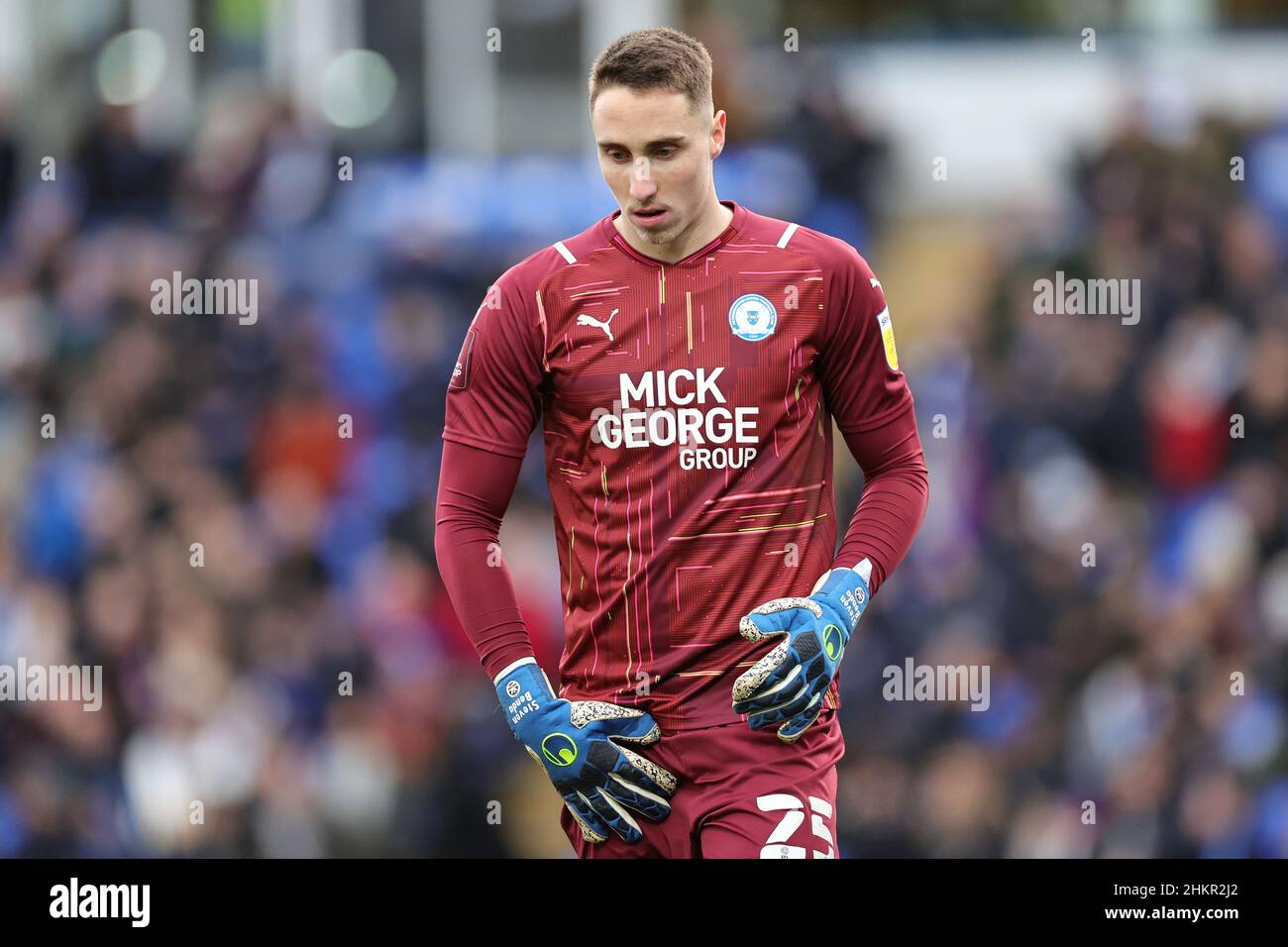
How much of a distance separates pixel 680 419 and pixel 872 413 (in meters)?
0.45

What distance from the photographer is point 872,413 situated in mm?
4141

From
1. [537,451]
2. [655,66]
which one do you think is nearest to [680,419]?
[655,66]

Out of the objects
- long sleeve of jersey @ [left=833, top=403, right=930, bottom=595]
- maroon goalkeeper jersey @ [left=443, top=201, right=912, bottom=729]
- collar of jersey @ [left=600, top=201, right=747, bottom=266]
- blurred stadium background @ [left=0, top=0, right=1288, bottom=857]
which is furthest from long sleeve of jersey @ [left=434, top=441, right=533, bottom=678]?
blurred stadium background @ [left=0, top=0, right=1288, bottom=857]

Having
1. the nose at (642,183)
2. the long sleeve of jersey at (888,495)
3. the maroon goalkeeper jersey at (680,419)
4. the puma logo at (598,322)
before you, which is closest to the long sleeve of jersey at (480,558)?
the maroon goalkeeper jersey at (680,419)

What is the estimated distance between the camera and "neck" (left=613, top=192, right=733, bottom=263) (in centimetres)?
406

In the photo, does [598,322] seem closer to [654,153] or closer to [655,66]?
[654,153]

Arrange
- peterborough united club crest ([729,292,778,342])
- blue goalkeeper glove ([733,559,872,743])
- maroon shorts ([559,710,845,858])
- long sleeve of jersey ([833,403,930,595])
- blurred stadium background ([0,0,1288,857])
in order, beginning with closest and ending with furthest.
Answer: blue goalkeeper glove ([733,559,872,743]) → maroon shorts ([559,710,845,858]) → peterborough united club crest ([729,292,778,342]) → long sleeve of jersey ([833,403,930,595]) → blurred stadium background ([0,0,1288,857])

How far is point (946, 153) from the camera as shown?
10492 millimetres

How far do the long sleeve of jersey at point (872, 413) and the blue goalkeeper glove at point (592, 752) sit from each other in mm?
594

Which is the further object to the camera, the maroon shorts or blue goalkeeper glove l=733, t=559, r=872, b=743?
the maroon shorts

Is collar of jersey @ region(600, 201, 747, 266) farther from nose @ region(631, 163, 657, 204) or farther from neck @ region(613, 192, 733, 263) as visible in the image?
nose @ region(631, 163, 657, 204)

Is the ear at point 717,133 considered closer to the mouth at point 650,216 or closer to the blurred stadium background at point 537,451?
the mouth at point 650,216

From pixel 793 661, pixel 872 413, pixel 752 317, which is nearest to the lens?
pixel 793 661

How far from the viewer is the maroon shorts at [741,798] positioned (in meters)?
3.90
